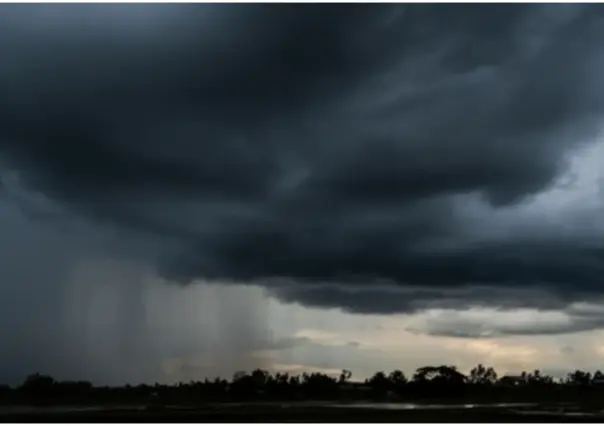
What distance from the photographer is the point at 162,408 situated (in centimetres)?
2145

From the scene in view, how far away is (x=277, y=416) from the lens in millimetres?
21969

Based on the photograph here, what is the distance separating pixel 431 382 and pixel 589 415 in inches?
195

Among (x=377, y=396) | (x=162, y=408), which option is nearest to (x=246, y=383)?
(x=162, y=408)

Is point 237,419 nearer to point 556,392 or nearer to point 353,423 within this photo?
point 353,423

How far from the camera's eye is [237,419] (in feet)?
70.8

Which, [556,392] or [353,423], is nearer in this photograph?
[353,423]

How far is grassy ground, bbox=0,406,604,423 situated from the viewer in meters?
21.4

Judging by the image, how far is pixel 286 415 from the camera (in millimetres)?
21922

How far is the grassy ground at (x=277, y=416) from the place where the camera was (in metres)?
21.4

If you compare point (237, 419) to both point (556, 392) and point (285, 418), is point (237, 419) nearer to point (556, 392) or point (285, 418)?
point (285, 418)

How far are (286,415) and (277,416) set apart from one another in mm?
276

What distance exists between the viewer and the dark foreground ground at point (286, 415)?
21406 millimetres

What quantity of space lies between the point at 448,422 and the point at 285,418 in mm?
4892

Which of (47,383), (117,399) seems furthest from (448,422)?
(47,383)
